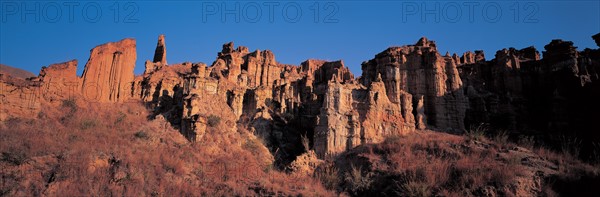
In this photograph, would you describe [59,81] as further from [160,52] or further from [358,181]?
[160,52]

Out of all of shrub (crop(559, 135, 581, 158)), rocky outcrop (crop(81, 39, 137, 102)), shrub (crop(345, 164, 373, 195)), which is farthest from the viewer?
rocky outcrop (crop(81, 39, 137, 102))

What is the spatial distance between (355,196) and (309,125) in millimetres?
16169

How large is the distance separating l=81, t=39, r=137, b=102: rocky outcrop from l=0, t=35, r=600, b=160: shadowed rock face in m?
0.07

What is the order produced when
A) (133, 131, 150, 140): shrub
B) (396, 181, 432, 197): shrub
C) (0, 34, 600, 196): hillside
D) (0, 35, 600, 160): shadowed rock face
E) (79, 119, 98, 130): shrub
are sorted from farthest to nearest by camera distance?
(0, 35, 600, 160): shadowed rock face
(79, 119, 98, 130): shrub
(133, 131, 150, 140): shrub
(0, 34, 600, 196): hillside
(396, 181, 432, 197): shrub

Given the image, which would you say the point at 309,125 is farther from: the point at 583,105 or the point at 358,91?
the point at 583,105

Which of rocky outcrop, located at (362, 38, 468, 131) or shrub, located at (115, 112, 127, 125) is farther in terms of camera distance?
rocky outcrop, located at (362, 38, 468, 131)

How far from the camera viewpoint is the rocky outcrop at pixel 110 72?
3025cm

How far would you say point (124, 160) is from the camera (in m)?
20.9

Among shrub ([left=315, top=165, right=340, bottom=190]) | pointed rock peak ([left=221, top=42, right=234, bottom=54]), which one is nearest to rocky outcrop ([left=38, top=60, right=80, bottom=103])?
shrub ([left=315, top=165, right=340, bottom=190])

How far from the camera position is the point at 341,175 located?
2256cm

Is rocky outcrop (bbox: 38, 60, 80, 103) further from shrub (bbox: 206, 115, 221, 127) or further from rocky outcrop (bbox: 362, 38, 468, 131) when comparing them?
A: rocky outcrop (bbox: 362, 38, 468, 131)

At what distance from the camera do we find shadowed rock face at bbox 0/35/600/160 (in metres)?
29.2

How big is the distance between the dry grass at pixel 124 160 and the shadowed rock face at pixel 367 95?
1.48m

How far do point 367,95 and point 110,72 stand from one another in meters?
19.0
